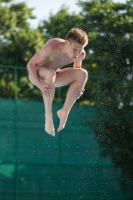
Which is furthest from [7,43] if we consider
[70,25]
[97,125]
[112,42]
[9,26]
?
[97,125]

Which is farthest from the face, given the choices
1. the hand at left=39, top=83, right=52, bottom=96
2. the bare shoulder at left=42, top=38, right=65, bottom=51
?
the hand at left=39, top=83, right=52, bottom=96

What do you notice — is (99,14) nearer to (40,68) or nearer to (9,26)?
(9,26)

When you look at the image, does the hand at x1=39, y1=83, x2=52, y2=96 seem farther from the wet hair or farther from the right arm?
the wet hair

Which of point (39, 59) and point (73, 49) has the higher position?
point (73, 49)

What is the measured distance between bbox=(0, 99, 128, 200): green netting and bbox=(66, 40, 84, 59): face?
6.04 m

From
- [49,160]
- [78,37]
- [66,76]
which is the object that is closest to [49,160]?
[49,160]

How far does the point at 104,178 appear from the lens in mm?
14828

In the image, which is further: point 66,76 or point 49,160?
point 49,160

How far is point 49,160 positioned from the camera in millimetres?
14523

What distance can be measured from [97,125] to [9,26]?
24.9ft

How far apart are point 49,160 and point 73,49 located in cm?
662

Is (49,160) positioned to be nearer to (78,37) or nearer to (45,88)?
(45,88)

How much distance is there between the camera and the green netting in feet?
46.5

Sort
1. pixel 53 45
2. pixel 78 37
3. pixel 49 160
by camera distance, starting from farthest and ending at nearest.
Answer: pixel 49 160
pixel 53 45
pixel 78 37
